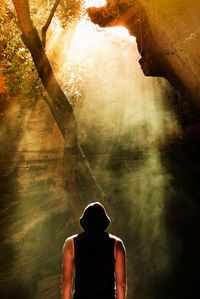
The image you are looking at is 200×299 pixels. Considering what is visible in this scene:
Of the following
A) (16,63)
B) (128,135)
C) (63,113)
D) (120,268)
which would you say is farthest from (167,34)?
(128,135)

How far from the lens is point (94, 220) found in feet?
10.3

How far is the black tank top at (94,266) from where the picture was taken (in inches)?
116

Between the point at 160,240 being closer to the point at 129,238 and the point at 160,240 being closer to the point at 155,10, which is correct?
the point at 129,238

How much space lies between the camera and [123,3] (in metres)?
9.67

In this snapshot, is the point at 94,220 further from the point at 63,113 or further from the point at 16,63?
the point at 16,63

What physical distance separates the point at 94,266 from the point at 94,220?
436 mm

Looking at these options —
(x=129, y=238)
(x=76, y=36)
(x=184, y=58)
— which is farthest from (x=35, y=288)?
(x=76, y=36)

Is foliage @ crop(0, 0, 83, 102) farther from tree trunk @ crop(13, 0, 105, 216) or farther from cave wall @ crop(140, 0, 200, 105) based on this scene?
cave wall @ crop(140, 0, 200, 105)

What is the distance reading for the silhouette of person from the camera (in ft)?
9.71

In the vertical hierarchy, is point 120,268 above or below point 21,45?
above

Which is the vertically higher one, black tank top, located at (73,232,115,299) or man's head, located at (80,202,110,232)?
man's head, located at (80,202,110,232)

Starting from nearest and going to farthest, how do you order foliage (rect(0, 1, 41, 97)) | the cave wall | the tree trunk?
1. the cave wall
2. the tree trunk
3. foliage (rect(0, 1, 41, 97))

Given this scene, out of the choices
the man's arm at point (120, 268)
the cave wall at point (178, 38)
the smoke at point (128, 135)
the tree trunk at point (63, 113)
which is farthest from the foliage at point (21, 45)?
the man's arm at point (120, 268)

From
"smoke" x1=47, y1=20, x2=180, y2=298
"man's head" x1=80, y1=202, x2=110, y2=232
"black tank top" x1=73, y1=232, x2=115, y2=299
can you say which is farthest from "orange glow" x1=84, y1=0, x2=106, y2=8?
"black tank top" x1=73, y1=232, x2=115, y2=299
